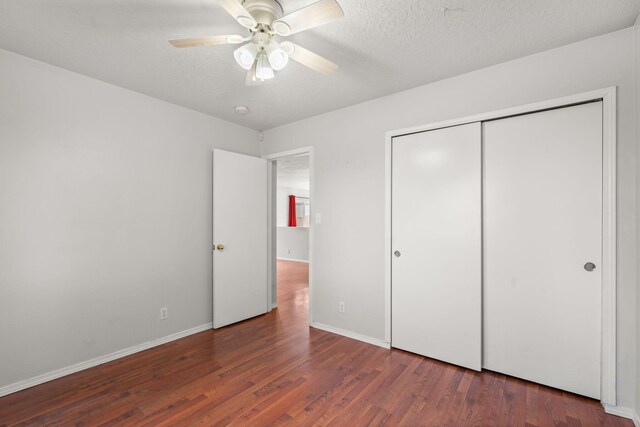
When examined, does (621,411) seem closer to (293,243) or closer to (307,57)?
(307,57)

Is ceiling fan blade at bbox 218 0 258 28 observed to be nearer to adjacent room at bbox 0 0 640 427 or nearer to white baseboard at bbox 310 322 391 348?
adjacent room at bbox 0 0 640 427

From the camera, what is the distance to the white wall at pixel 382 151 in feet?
6.16

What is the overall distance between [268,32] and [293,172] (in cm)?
520

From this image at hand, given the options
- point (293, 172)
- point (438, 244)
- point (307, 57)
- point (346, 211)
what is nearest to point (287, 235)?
point (293, 172)

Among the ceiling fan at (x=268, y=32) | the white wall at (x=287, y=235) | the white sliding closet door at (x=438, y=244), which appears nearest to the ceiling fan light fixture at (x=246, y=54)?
the ceiling fan at (x=268, y=32)

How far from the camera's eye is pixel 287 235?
28.9 feet

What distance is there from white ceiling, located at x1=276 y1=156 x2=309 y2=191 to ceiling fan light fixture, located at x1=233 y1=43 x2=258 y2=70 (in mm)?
2833

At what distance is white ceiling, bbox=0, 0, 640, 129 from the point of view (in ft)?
5.56

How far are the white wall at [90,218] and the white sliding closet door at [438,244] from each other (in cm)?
216

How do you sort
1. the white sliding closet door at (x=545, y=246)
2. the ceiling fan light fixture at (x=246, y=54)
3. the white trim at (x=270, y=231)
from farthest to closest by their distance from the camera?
1. the white trim at (x=270, y=231)
2. the white sliding closet door at (x=545, y=246)
3. the ceiling fan light fixture at (x=246, y=54)

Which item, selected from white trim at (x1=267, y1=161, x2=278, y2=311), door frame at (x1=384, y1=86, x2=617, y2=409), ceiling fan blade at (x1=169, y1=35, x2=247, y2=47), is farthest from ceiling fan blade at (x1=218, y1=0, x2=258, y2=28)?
white trim at (x1=267, y1=161, x2=278, y2=311)

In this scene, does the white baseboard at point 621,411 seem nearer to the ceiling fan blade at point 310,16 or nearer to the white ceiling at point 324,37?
the white ceiling at point 324,37

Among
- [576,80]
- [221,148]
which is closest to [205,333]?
[221,148]

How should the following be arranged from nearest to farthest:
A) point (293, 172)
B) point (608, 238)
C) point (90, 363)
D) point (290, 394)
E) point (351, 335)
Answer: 1. point (608, 238)
2. point (290, 394)
3. point (90, 363)
4. point (351, 335)
5. point (293, 172)
